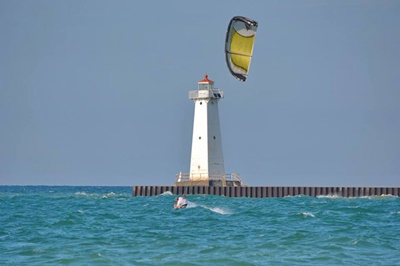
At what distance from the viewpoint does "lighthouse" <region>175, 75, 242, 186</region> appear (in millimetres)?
51844

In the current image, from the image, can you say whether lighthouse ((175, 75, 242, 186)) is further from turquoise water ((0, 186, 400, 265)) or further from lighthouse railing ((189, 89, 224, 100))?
turquoise water ((0, 186, 400, 265))

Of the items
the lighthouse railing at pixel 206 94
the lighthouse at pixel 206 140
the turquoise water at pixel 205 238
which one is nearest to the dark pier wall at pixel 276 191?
the lighthouse at pixel 206 140

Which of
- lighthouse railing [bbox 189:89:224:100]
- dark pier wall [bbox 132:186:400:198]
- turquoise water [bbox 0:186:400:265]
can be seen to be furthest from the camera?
lighthouse railing [bbox 189:89:224:100]

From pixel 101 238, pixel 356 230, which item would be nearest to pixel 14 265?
pixel 101 238

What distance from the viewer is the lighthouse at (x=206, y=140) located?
5184cm

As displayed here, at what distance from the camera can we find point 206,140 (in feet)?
170

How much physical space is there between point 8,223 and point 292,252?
12.9 metres

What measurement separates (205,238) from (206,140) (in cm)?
2808

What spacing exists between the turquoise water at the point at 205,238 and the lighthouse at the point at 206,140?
18.0 metres

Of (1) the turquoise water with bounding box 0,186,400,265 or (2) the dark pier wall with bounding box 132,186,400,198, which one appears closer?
(1) the turquoise water with bounding box 0,186,400,265

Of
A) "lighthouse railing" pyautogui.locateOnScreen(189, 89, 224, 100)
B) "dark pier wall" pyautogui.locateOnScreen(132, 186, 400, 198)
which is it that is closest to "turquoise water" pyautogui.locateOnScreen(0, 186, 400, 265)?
"dark pier wall" pyautogui.locateOnScreen(132, 186, 400, 198)

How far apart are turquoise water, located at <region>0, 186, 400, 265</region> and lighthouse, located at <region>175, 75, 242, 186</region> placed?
59.1ft

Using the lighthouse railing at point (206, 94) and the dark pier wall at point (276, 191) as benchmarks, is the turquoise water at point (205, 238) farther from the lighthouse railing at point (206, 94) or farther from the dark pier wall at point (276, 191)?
the lighthouse railing at point (206, 94)

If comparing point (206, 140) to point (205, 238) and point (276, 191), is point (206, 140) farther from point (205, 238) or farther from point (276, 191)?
point (205, 238)
